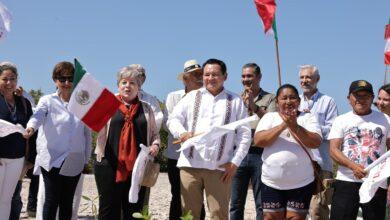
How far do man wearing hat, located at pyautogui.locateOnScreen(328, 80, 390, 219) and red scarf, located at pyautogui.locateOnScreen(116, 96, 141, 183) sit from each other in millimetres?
2015

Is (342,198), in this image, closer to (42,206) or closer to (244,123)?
(244,123)

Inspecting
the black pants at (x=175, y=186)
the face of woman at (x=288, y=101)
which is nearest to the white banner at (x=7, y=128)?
the black pants at (x=175, y=186)

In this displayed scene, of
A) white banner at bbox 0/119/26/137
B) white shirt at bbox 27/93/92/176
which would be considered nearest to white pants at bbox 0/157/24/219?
white shirt at bbox 27/93/92/176

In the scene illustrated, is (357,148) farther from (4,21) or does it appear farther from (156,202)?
(156,202)

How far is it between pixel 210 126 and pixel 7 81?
2279mm

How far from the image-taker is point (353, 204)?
5.13m

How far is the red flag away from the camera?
8836 millimetres

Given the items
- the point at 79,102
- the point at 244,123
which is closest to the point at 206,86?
the point at 244,123

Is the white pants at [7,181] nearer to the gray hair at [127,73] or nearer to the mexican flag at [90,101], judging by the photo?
the mexican flag at [90,101]

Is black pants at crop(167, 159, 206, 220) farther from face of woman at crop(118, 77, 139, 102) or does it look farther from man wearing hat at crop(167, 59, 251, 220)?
face of woman at crop(118, 77, 139, 102)

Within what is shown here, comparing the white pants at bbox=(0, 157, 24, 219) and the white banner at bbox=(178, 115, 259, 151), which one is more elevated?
the white banner at bbox=(178, 115, 259, 151)

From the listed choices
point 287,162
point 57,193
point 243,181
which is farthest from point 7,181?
point 287,162

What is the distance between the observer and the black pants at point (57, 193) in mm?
5465

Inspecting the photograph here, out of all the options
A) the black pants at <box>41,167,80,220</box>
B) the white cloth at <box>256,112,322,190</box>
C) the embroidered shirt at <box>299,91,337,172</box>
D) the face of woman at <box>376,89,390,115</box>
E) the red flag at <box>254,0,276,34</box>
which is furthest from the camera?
the red flag at <box>254,0,276,34</box>
